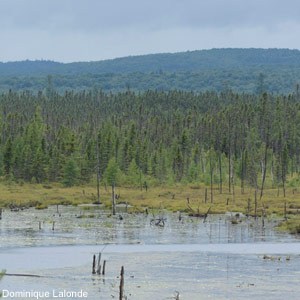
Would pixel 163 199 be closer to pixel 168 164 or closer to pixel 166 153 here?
pixel 168 164

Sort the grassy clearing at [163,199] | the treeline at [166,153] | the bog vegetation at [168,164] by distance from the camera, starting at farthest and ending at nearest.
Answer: the treeline at [166,153]
the bog vegetation at [168,164]
the grassy clearing at [163,199]

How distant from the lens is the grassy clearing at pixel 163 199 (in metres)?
75.1

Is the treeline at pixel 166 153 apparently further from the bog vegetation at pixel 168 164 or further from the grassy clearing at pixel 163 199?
the grassy clearing at pixel 163 199

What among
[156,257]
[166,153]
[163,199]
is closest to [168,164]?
[166,153]

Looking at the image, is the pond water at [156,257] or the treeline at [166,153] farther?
the treeline at [166,153]

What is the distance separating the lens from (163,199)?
91.1 metres

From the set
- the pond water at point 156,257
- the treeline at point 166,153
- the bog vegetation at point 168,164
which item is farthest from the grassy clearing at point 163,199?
the pond water at point 156,257

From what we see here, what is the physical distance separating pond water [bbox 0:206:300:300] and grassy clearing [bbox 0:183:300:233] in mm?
8598

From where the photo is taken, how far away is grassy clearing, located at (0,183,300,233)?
7506cm

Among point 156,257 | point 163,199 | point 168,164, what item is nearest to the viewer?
point 156,257

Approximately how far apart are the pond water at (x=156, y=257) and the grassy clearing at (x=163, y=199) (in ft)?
28.2

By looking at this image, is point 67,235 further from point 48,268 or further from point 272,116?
point 272,116

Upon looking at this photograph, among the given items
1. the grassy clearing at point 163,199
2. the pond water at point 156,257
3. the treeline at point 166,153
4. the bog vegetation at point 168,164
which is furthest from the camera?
the treeline at point 166,153

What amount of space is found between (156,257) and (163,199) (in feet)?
162
